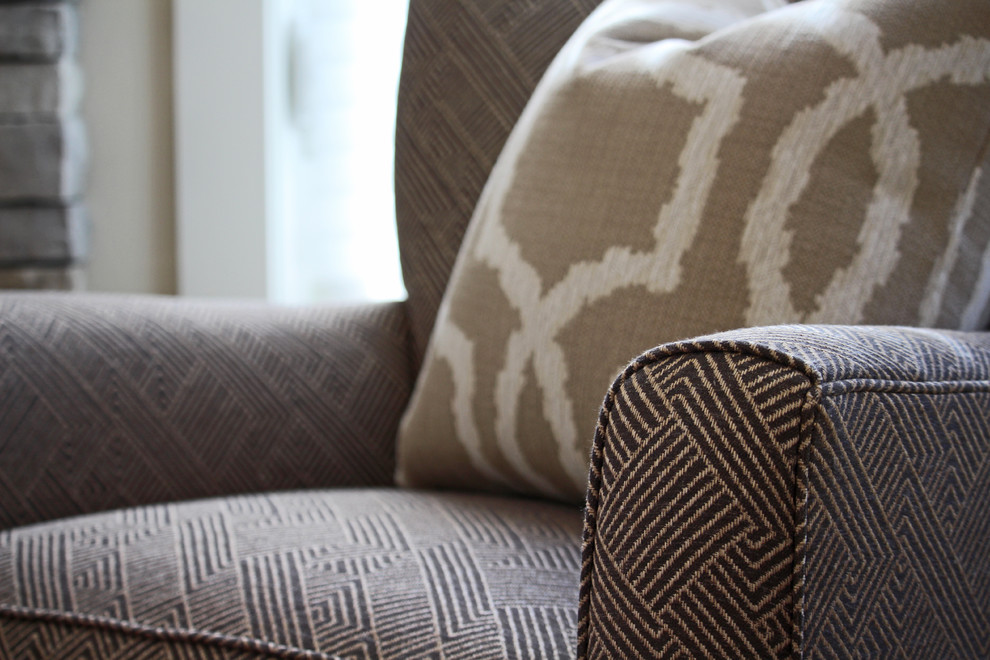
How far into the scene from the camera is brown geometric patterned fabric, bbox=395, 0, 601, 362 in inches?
38.5

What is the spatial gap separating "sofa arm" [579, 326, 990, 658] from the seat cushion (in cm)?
14

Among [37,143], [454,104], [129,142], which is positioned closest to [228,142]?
[129,142]

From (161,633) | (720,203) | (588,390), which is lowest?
(161,633)

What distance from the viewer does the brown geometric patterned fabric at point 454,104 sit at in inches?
38.5

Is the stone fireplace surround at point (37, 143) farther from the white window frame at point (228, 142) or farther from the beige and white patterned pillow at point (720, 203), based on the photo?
the beige and white patterned pillow at point (720, 203)

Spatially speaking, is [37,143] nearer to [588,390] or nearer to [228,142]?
[228,142]

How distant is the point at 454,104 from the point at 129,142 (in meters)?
1.19

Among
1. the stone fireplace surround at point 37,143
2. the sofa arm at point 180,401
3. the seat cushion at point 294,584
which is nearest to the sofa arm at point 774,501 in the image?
the seat cushion at point 294,584

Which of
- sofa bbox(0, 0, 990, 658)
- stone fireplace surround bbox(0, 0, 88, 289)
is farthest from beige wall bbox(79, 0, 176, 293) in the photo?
sofa bbox(0, 0, 990, 658)

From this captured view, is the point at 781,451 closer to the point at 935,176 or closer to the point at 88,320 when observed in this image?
the point at 935,176

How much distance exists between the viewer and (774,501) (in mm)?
351

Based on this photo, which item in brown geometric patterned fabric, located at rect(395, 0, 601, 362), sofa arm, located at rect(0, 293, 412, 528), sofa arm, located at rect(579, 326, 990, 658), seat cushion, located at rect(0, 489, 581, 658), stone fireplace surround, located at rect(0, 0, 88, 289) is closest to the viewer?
sofa arm, located at rect(579, 326, 990, 658)

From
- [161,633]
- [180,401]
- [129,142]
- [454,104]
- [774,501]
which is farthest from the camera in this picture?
[129,142]

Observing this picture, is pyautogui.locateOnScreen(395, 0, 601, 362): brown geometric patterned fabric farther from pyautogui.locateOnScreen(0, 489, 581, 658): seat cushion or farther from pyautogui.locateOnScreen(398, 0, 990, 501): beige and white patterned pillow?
pyautogui.locateOnScreen(0, 489, 581, 658): seat cushion
